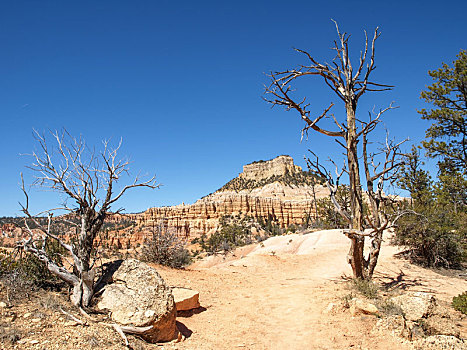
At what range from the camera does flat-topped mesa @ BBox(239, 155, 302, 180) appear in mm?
98625

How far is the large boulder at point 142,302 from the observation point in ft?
16.7

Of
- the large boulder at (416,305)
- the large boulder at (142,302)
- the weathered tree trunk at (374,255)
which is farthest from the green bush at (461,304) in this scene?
the large boulder at (142,302)

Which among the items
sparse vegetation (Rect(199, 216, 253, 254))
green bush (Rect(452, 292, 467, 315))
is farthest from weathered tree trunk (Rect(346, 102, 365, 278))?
sparse vegetation (Rect(199, 216, 253, 254))

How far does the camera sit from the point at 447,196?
47.1ft

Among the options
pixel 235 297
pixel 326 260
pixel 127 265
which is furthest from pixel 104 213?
pixel 326 260

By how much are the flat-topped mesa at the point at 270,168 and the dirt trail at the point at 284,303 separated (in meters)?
84.2

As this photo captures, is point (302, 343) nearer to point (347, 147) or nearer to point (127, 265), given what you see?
point (127, 265)

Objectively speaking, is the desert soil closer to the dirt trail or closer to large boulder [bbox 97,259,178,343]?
the dirt trail

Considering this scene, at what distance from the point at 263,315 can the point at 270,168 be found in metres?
98.0

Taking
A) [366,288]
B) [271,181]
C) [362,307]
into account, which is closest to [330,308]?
[362,307]

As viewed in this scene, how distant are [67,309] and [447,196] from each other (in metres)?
16.2

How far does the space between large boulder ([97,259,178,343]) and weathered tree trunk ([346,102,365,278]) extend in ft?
16.3

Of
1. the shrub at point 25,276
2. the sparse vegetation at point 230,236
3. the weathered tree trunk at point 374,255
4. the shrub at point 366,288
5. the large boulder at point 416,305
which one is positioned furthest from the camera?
the sparse vegetation at point 230,236

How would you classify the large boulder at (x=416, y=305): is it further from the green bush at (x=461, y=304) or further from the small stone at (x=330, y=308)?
the small stone at (x=330, y=308)
